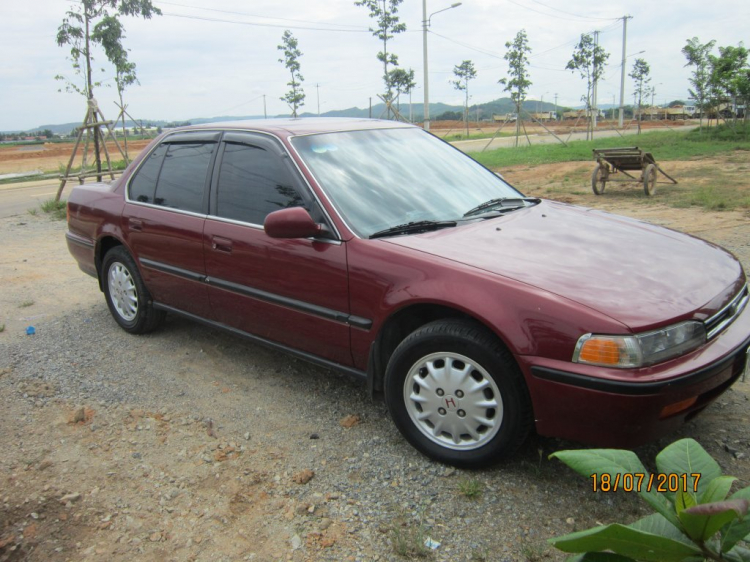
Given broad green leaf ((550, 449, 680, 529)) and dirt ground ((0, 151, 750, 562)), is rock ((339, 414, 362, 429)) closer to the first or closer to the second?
dirt ground ((0, 151, 750, 562))

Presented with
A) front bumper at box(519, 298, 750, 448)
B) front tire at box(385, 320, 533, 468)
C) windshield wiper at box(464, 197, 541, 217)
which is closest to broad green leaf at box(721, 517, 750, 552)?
front bumper at box(519, 298, 750, 448)

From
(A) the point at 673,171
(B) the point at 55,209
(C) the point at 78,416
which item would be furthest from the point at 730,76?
(C) the point at 78,416

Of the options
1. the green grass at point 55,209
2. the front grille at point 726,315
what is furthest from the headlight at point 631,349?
the green grass at point 55,209

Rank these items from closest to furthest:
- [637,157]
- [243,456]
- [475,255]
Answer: [475,255]
[243,456]
[637,157]

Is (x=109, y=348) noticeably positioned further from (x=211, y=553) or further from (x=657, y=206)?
(x=657, y=206)

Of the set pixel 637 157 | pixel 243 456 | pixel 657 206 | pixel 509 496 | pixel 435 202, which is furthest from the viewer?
pixel 637 157

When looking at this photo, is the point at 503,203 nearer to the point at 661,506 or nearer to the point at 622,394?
the point at 622,394

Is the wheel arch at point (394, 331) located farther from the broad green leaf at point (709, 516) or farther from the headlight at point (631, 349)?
the broad green leaf at point (709, 516)

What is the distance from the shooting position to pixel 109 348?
4621 millimetres

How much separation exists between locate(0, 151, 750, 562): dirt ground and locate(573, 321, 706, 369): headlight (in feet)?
2.12

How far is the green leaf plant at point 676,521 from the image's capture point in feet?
3.98

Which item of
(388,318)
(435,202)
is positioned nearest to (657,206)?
(435,202)

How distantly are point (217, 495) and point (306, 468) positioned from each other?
0.43 metres

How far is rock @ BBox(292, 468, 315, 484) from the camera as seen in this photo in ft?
9.30
